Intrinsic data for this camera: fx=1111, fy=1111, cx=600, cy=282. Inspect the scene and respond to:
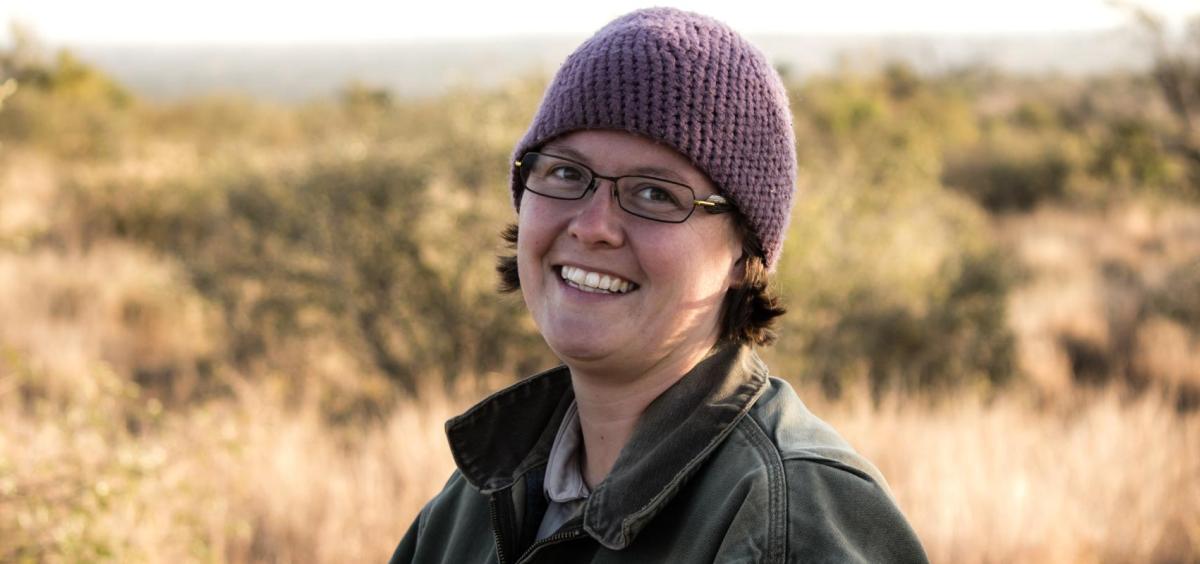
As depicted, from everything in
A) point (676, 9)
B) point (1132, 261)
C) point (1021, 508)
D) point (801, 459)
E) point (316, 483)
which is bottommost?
point (1132, 261)

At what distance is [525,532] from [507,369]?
5.05 metres

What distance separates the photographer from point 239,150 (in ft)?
34.9

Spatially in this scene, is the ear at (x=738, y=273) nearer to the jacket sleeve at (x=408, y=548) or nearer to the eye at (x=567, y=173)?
the eye at (x=567, y=173)

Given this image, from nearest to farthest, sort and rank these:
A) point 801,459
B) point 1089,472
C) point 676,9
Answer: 1. point 801,459
2. point 676,9
3. point 1089,472

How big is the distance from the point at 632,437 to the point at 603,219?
0.40 meters

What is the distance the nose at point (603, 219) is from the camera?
6.61 feet

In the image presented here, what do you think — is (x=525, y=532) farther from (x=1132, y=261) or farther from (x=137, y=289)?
(x=1132, y=261)

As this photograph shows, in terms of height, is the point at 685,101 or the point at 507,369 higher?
the point at 685,101

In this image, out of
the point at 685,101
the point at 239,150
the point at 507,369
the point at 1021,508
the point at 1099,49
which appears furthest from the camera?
the point at 1099,49

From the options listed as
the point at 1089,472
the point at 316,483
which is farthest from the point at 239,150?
the point at 1089,472

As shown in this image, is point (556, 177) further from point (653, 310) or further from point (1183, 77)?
point (1183, 77)

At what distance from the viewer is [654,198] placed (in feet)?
6.63

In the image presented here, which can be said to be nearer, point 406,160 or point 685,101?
point 685,101

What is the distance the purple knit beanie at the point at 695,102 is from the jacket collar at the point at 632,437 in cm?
32
